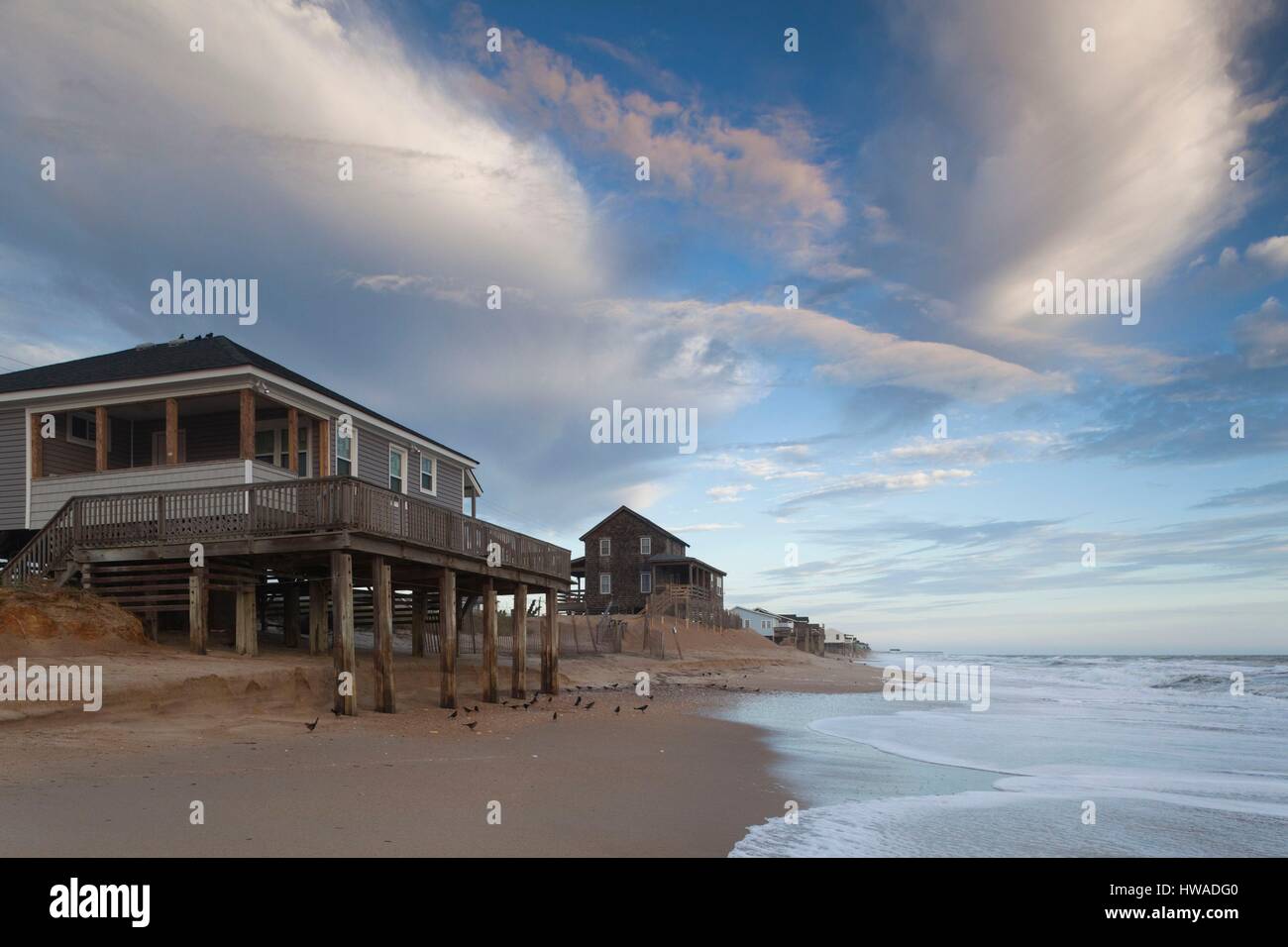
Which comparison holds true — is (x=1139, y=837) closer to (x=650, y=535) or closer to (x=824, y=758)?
(x=824, y=758)

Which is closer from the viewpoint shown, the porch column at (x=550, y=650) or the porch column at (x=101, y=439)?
the porch column at (x=101, y=439)

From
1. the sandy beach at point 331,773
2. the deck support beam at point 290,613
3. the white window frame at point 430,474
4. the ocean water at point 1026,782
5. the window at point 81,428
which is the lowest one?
Answer: the ocean water at point 1026,782

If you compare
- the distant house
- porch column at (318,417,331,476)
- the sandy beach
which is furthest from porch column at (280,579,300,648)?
the distant house

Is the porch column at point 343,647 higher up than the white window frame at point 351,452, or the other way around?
the white window frame at point 351,452

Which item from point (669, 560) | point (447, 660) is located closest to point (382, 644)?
point (447, 660)

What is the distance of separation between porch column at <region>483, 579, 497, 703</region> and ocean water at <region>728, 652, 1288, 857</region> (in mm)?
5741

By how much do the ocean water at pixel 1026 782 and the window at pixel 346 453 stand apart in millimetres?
11162

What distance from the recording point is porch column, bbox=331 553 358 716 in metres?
15.2

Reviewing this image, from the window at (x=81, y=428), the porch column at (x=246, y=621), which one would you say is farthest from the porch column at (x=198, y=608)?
the window at (x=81, y=428)

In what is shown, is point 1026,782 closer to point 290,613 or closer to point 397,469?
point 290,613

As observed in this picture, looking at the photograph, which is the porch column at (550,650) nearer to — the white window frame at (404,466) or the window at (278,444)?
the white window frame at (404,466)

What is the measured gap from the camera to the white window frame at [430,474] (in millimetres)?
26297

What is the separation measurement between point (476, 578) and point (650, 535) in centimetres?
3992
